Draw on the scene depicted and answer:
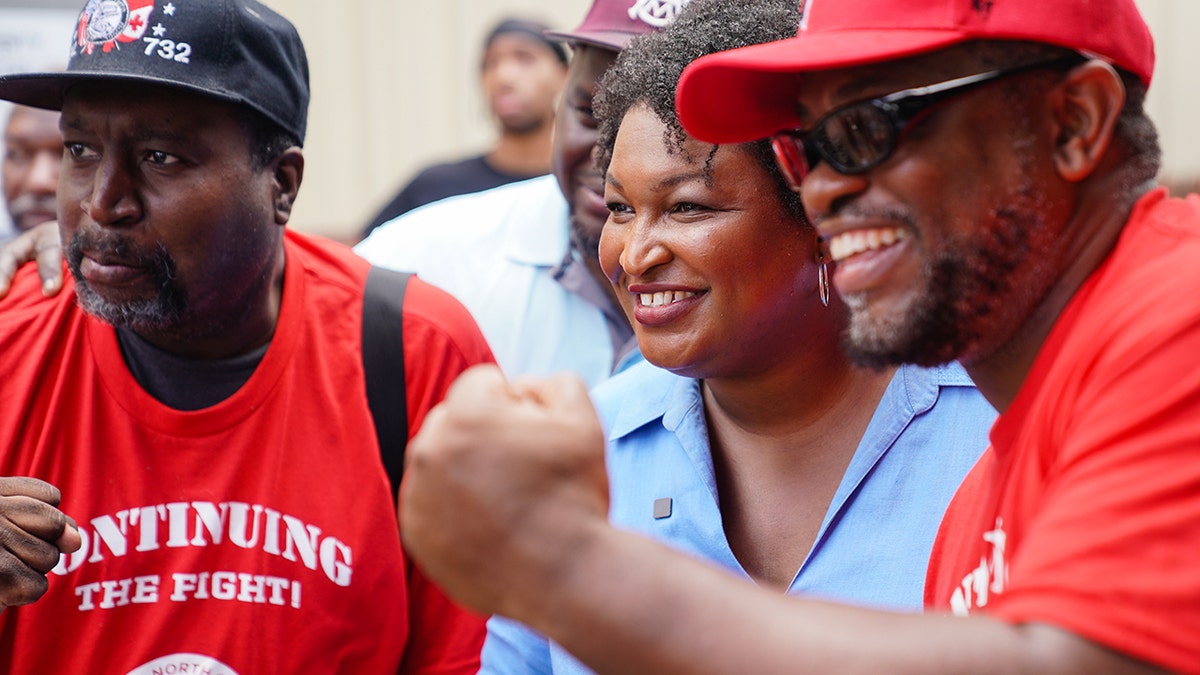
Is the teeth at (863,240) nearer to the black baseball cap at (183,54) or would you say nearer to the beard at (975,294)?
the beard at (975,294)

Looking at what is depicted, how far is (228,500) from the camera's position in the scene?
2.64 metres

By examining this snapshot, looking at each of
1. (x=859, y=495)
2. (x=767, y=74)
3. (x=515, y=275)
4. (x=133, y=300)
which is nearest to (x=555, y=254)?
(x=515, y=275)

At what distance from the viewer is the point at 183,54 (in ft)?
8.98

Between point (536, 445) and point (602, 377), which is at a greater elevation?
point (536, 445)

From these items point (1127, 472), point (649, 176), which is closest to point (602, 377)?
point (649, 176)

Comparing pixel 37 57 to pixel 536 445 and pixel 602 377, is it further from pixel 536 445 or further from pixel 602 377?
pixel 536 445

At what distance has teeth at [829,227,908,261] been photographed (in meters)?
1.65

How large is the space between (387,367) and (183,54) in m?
0.77

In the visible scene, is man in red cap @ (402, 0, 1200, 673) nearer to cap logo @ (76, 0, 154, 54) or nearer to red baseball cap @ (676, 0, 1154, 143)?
red baseball cap @ (676, 0, 1154, 143)

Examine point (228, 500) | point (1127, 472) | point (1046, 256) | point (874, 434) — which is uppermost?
point (1046, 256)

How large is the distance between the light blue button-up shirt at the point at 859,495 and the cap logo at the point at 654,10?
1.28 meters

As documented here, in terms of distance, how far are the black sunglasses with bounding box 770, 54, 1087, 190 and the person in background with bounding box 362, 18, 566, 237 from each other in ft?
13.4

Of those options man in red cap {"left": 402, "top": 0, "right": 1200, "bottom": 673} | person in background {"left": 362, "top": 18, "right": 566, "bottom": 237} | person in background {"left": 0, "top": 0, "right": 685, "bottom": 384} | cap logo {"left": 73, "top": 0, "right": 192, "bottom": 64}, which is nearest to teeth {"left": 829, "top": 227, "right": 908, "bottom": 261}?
man in red cap {"left": 402, "top": 0, "right": 1200, "bottom": 673}

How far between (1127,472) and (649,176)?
132 cm
